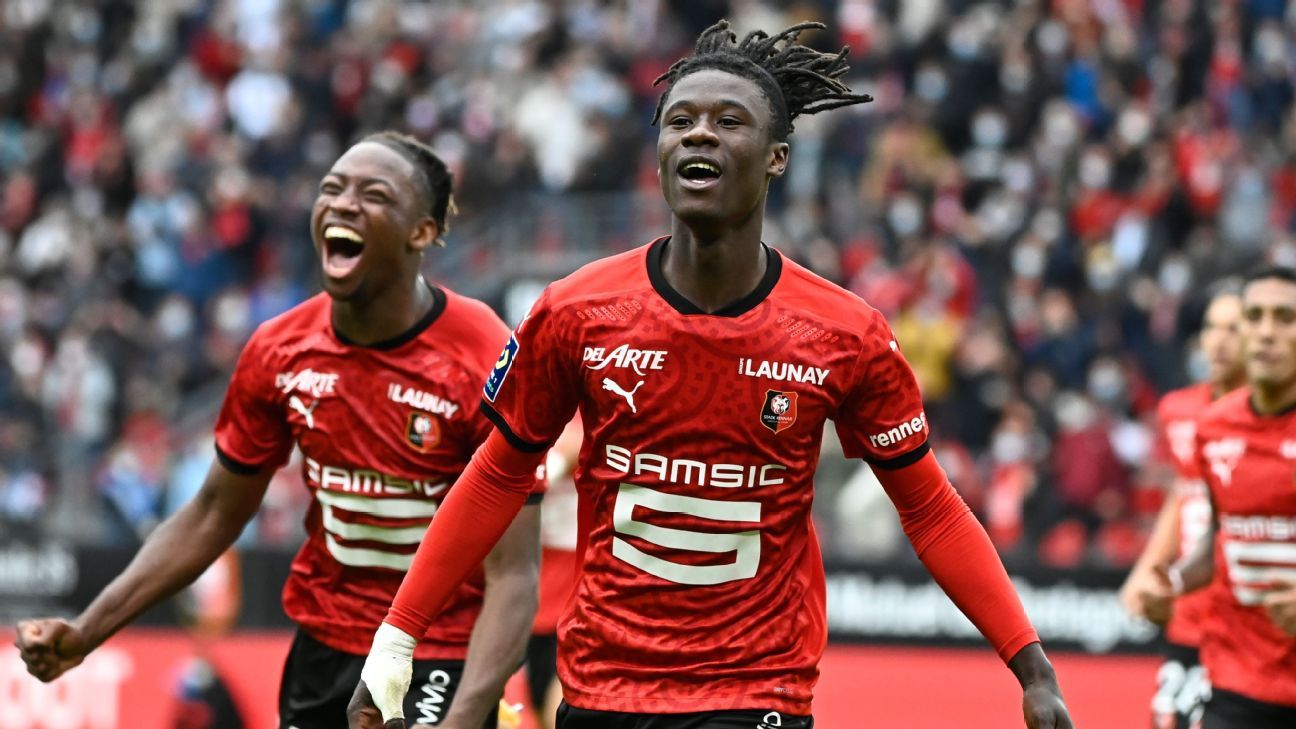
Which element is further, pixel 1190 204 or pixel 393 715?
pixel 1190 204

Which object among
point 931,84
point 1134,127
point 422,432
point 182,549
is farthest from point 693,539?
point 931,84

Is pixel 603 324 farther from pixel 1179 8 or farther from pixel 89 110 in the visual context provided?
pixel 89 110

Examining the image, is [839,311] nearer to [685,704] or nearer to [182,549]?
[685,704]

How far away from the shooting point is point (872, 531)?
49.3 ft

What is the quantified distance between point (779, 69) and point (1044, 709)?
1.81 m

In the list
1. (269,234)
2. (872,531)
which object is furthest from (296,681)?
(269,234)

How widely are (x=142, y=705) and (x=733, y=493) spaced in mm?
8853

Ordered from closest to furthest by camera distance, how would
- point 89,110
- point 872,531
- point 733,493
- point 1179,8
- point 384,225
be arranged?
point 733,493, point 384,225, point 872,531, point 1179,8, point 89,110

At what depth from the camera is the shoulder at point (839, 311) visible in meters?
5.36

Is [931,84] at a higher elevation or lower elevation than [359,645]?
higher

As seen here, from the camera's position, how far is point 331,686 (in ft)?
21.7

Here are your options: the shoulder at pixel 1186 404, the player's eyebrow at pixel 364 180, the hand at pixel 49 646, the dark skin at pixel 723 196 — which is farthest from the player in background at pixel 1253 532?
the hand at pixel 49 646

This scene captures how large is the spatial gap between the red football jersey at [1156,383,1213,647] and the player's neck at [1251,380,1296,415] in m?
1.10

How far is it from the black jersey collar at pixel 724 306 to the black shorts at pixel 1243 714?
3.37 metres
